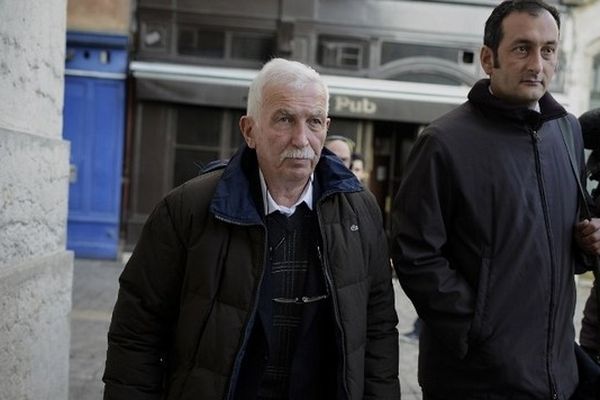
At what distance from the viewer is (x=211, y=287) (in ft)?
6.43

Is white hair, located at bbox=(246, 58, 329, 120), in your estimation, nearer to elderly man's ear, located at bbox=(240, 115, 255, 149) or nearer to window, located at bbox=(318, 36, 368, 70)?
elderly man's ear, located at bbox=(240, 115, 255, 149)

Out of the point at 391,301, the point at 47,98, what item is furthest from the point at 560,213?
the point at 47,98

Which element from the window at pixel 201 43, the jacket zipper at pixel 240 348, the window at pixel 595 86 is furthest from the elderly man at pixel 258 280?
the window at pixel 595 86

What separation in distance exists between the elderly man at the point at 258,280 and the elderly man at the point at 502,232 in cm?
27

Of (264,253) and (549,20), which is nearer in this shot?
(264,253)

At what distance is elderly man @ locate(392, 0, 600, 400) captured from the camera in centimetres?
212

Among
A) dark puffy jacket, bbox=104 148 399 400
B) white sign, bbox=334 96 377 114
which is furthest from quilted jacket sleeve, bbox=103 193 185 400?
white sign, bbox=334 96 377 114

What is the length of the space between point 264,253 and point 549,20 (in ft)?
3.98

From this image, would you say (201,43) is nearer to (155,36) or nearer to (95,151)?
(155,36)

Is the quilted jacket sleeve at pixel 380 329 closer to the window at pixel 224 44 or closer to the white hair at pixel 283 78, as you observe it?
the white hair at pixel 283 78

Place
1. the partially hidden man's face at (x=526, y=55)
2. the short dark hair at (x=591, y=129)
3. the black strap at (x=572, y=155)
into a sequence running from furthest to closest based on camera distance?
1. the short dark hair at (x=591, y=129)
2. the black strap at (x=572, y=155)
3. the partially hidden man's face at (x=526, y=55)

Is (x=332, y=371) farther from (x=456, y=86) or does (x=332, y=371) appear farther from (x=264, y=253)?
(x=456, y=86)

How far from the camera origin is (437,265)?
214cm

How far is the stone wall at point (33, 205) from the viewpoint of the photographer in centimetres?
258
